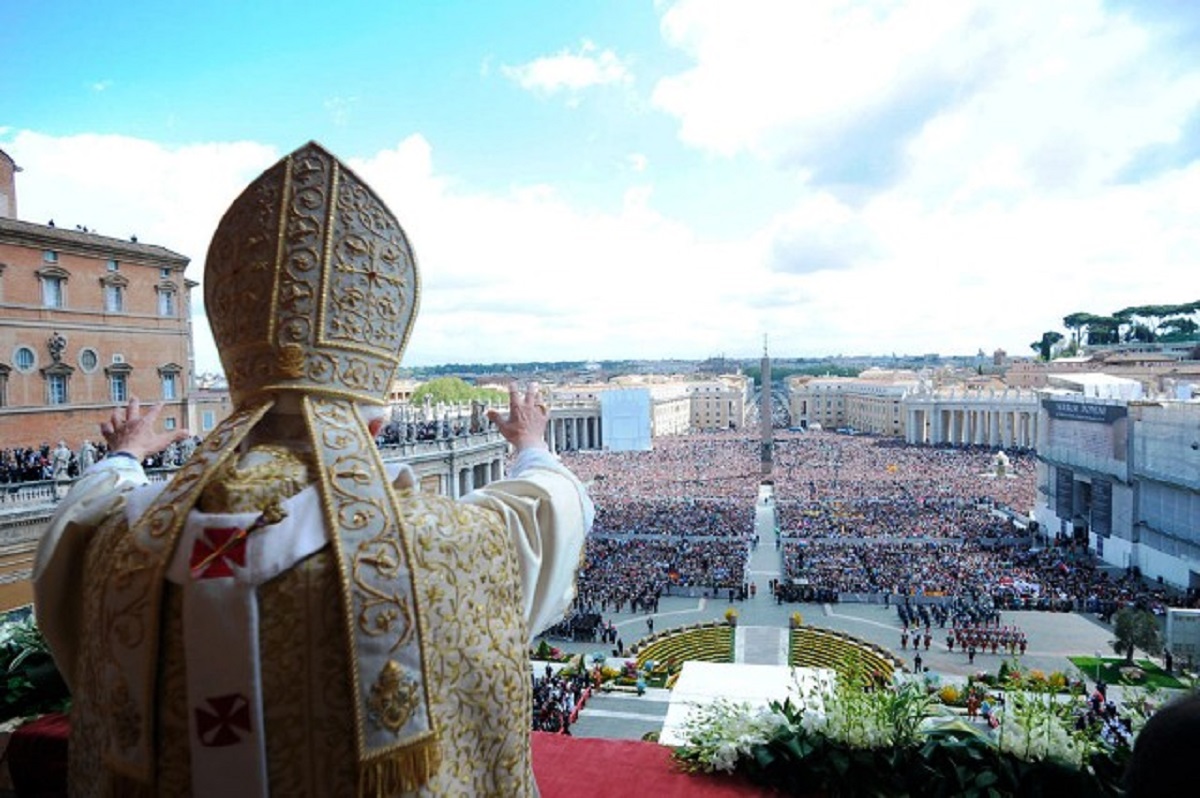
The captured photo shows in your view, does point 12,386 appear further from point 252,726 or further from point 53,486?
point 252,726

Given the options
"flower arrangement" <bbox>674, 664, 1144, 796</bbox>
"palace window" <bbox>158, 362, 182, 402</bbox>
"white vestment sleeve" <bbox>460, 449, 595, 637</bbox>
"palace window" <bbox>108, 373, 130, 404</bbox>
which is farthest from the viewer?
"palace window" <bbox>158, 362, 182, 402</bbox>

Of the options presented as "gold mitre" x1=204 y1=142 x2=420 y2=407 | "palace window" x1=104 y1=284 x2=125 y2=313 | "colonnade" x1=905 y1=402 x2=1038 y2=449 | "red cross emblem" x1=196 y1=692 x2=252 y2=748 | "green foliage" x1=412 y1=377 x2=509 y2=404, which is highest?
"palace window" x1=104 y1=284 x2=125 y2=313

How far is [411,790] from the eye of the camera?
1707mm

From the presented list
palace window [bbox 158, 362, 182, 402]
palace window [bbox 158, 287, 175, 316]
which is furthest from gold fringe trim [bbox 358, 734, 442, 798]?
palace window [bbox 158, 287, 175, 316]

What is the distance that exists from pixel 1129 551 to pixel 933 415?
55.6 meters

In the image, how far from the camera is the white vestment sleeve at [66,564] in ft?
6.34

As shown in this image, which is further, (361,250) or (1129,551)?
(1129,551)

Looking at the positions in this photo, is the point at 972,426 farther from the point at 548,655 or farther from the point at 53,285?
the point at 53,285

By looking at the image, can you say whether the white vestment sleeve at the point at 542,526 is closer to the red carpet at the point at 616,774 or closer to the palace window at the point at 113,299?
the red carpet at the point at 616,774

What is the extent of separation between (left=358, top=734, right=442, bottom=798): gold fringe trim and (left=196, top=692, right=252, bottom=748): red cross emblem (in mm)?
266

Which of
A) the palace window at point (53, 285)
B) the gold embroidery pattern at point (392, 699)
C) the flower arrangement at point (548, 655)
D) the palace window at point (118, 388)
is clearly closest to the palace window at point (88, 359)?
the palace window at point (118, 388)

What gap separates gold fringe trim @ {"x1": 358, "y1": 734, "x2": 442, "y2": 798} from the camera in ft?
5.45

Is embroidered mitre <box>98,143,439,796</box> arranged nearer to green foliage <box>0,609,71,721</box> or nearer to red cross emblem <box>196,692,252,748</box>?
red cross emblem <box>196,692,252,748</box>

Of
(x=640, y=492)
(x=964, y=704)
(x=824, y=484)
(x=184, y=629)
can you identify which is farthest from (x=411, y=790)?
(x=824, y=484)
